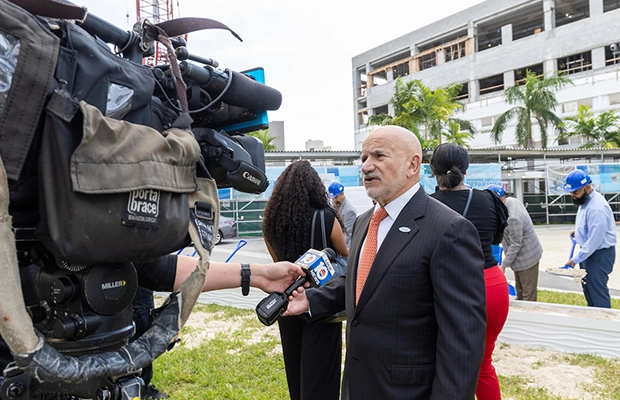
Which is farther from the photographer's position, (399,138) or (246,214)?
(246,214)

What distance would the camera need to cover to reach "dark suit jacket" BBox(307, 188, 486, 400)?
1.88 metres

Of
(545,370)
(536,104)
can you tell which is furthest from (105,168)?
(536,104)

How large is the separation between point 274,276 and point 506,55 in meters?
41.2

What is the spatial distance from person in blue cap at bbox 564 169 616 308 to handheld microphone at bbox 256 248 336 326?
163 inches

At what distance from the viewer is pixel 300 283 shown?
2303mm

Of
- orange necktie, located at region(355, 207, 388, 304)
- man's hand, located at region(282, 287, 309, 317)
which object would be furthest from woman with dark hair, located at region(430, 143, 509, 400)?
man's hand, located at region(282, 287, 309, 317)

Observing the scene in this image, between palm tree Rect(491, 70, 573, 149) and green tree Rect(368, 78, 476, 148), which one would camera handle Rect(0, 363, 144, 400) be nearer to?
green tree Rect(368, 78, 476, 148)

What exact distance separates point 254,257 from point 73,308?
11.0 meters

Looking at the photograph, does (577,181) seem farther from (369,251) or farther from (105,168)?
(105,168)

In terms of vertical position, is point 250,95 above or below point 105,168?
above

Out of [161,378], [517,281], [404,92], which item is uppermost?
[404,92]

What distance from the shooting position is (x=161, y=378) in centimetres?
450

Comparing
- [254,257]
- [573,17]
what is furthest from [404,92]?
[573,17]

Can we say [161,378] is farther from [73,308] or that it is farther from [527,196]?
[527,196]
